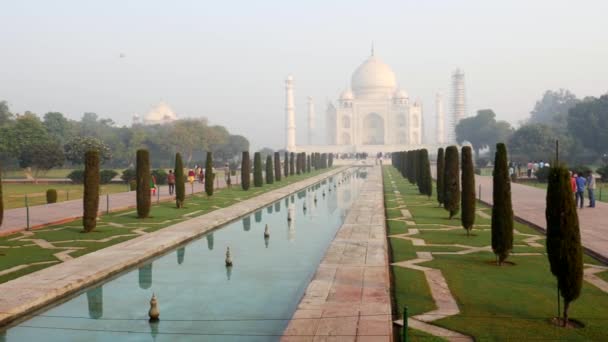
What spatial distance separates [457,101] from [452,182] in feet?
363

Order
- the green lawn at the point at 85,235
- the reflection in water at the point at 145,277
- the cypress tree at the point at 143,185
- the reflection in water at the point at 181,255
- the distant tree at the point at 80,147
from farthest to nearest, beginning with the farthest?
1. the distant tree at the point at 80,147
2. the cypress tree at the point at 143,185
3. the reflection in water at the point at 181,255
4. the green lawn at the point at 85,235
5. the reflection in water at the point at 145,277

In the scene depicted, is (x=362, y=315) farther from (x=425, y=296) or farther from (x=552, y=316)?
(x=552, y=316)

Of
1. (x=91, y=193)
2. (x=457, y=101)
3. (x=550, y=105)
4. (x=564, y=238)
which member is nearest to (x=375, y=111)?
(x=457, y=101)

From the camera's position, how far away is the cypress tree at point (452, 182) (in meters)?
16.0

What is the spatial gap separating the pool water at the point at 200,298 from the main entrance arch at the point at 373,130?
87383 mm

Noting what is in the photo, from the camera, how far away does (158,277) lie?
32.0 feet

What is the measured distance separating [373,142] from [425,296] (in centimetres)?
9455

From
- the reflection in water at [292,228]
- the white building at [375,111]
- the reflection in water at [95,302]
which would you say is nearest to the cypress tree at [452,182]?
the reflection in water at [292,228]

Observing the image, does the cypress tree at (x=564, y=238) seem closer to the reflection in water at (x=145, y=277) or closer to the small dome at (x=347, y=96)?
the reflection in water at (x=145, y=277)

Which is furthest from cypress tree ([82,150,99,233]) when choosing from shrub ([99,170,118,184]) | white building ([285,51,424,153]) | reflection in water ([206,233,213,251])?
white building ([285,51,424,153])

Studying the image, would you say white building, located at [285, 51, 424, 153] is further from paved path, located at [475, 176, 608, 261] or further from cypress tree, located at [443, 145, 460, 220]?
cypress tree, located at [443, 145, 460, 220]

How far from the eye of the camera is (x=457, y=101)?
12244cm

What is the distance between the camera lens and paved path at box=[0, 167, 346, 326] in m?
7.84

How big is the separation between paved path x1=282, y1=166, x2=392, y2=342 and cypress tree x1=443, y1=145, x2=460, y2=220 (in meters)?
3.96
